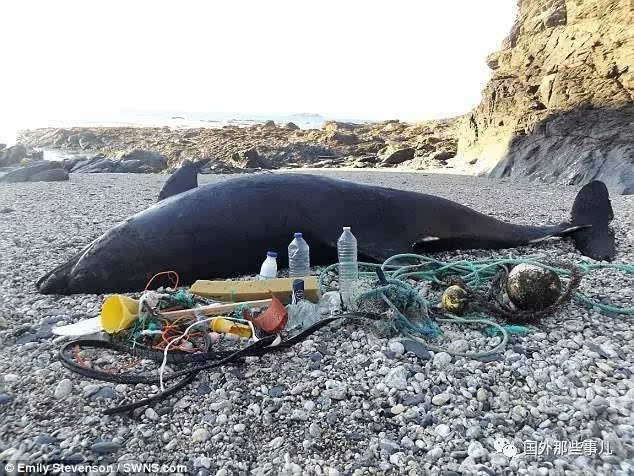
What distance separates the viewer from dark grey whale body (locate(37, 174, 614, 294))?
13.1 feet

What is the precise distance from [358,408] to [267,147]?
19.7m

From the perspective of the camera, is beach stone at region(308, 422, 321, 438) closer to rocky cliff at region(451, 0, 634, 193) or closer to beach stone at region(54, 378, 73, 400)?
beach stone at region(54, 378, 73, 400)

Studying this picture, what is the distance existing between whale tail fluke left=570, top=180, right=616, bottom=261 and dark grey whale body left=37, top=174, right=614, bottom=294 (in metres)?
0.02

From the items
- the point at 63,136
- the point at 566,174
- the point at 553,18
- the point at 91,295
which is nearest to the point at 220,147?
the point at 553,18

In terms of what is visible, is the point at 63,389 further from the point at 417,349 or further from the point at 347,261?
the point at 347,261

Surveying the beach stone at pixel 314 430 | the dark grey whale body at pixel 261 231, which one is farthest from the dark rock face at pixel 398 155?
the beach stone at pixel 314 430

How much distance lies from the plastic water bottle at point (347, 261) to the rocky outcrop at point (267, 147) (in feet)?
41.5

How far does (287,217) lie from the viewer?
166 inches

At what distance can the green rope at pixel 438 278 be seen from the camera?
299 cm

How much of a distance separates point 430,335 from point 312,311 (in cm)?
74

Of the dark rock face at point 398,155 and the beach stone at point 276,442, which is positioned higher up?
the beach stone at point 276,442

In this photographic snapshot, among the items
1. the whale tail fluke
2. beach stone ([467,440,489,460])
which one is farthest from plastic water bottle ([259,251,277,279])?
the whale tail fluke

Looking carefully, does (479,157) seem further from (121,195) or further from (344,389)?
(344,389)

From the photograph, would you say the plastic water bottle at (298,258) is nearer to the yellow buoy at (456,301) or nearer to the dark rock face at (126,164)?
the yellow buoy at (456,301)
